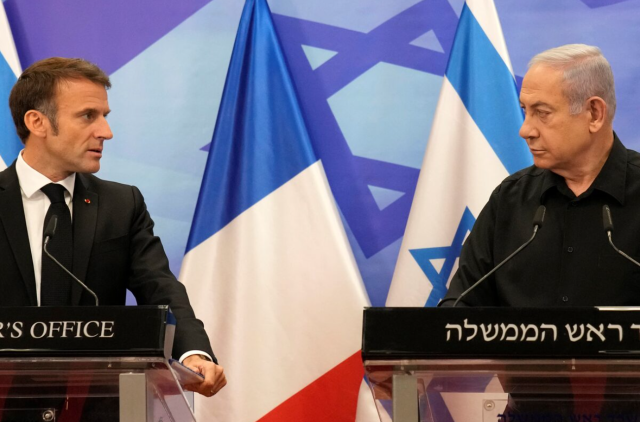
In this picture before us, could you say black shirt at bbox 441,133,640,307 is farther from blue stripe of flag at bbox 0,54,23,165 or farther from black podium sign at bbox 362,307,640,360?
blue stripe of flag at bbox 0,54,23,165

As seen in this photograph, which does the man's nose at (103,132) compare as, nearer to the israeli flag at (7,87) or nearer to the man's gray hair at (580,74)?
the israeli flag at (7,87)

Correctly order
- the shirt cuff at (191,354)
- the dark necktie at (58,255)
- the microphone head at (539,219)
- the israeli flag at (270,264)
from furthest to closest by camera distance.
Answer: the israeli flag at (270,264), the dark necktie at (58,255), the shirt cuff at (191,354), the microphone head at (539,219)

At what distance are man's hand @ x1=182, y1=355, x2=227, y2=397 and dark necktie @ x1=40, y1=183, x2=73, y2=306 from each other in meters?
0.43

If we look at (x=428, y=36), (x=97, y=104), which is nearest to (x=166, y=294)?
(x=97, y=104)

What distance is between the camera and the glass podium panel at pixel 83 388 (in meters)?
1.74

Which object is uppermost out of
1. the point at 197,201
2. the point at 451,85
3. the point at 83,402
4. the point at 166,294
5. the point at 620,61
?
the point at 620,61

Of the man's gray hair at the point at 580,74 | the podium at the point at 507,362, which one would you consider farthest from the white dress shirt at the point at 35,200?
the man's gray hair at the point at 580,74

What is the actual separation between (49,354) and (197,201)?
166 centimetres

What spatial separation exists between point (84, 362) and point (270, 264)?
5.01 feet

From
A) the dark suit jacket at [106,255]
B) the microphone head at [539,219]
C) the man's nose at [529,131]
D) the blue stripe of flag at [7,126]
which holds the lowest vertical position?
the microphone head at [539,219]

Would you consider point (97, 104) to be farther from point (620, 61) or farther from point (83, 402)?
point (620, 61)

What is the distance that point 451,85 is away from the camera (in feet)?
11.0

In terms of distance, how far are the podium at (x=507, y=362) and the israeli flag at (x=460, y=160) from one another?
1410 mm

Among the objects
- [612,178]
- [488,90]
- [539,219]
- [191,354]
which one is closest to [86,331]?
[191,354]
